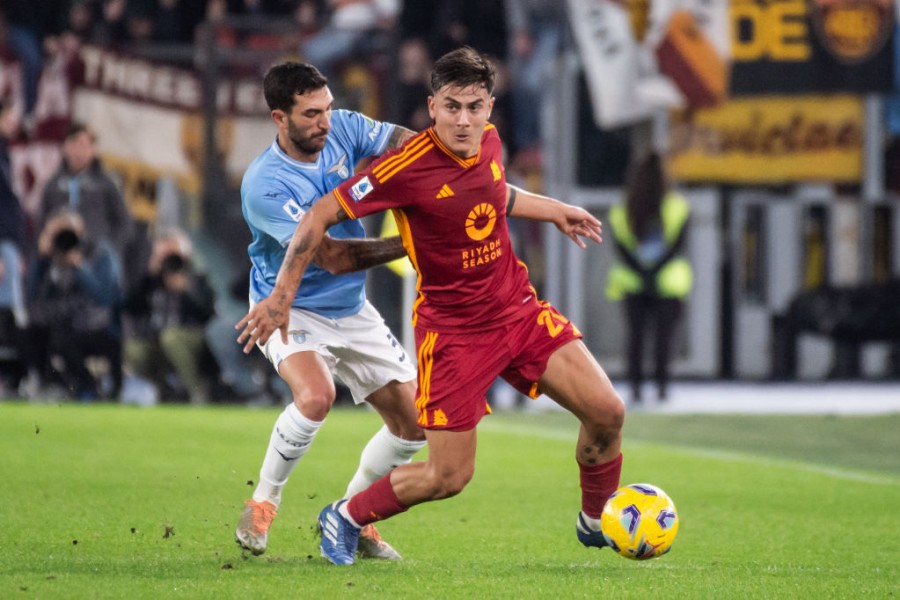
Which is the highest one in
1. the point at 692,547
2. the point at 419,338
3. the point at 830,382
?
the point at 419,338

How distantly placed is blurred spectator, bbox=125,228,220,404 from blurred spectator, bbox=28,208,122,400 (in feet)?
1.38

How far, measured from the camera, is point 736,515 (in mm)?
9148

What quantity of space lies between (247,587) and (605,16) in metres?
12.9

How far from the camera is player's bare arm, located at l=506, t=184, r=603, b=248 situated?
285 inches

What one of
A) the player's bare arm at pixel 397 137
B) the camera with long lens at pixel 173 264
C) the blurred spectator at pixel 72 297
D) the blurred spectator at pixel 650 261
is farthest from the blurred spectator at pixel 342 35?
the player's bare arm at pixel 397 137

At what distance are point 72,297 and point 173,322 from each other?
3.05 ft

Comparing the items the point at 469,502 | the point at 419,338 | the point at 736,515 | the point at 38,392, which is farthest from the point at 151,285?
the point at 419,338

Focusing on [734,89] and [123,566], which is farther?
[734,89]

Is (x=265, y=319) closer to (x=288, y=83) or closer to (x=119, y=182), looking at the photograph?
(x=288, y=83)

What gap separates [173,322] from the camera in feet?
52.4

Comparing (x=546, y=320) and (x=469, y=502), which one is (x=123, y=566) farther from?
(x=469, y=502)

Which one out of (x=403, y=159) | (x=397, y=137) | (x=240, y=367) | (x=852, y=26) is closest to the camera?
(x=403, y=159)

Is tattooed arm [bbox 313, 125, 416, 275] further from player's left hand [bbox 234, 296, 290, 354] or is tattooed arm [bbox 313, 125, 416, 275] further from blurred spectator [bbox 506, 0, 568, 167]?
blurred spectator [bbox 506, 0, 568, 167]

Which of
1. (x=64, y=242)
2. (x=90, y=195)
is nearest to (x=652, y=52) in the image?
Result: (x=90, y=195)
